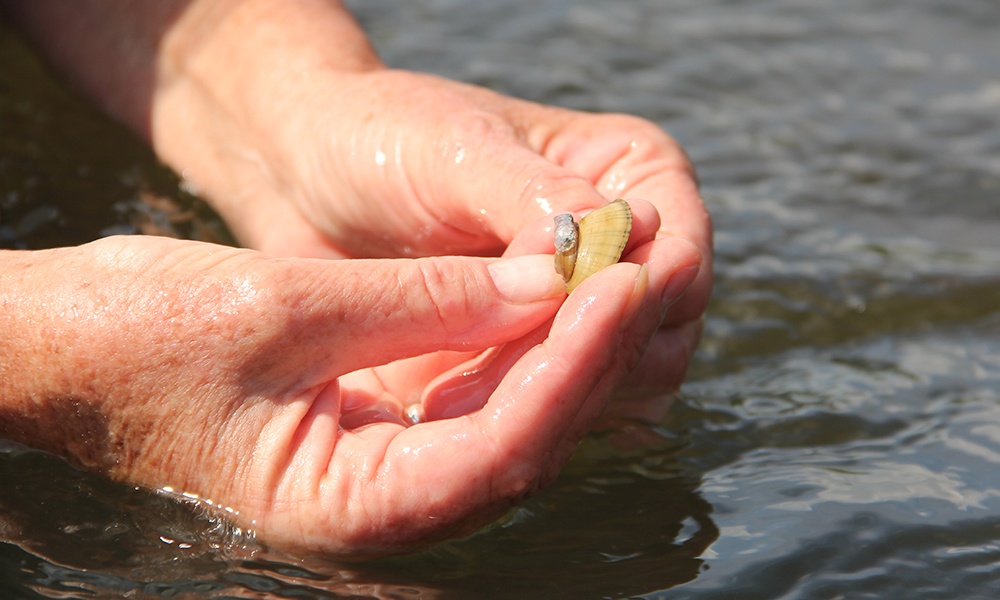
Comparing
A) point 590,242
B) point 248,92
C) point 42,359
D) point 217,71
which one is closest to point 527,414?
point 590,242

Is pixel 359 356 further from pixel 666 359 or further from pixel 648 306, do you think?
pixel 666 359

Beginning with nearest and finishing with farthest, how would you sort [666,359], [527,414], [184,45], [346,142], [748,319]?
[527,414] → [666,359] → [346,142] → [748,319] → [184,45]

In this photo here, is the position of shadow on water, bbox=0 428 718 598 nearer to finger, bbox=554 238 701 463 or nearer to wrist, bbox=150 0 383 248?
finger, bbox=554 238 701 463

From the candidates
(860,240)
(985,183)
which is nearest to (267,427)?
(860,240)

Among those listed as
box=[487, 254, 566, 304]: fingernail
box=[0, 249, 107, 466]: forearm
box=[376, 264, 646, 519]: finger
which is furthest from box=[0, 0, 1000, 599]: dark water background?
box=[487, 254, 566, 304]: fingernail

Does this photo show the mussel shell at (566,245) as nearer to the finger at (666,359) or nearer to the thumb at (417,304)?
the thumb at (417,304)

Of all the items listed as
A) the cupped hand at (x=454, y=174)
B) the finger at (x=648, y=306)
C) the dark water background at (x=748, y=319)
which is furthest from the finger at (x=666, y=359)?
the finger at (x=648, y=306)
